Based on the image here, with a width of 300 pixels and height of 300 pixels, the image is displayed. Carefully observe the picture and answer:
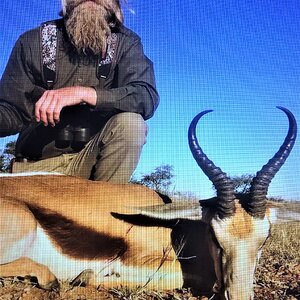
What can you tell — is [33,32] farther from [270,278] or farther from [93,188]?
[270,278]

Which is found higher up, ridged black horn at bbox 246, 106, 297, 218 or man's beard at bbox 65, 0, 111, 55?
man's beard at bbox 65, 0, 111, 55

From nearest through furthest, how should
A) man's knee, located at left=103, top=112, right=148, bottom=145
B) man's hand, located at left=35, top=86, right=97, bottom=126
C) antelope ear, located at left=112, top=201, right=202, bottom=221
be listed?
antelope ear, located at left=112, top=201, right=202, bottom=221
man's hand, located at left=35, top=86, right=97, bottom=126
man's knee, located at left=103, top=112, right=148, bottom=145

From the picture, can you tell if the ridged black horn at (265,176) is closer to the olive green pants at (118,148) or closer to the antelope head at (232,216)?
the antelope head at (232,216)

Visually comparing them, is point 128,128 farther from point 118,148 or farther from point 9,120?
point 9,120

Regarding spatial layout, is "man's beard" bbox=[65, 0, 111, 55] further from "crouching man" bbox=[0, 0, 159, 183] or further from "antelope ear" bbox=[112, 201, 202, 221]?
"antelope ear" bbox=[112, 201, 202, 221]

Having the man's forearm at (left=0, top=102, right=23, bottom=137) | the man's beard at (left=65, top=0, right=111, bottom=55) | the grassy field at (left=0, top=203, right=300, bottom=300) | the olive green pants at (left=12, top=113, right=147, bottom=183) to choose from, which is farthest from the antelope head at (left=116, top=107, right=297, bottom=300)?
the man's forearm at (left=0, top=102, right=23, bottom=137)

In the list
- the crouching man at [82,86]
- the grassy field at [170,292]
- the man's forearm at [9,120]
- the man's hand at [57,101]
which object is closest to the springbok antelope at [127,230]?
the grassy field at [170,292]

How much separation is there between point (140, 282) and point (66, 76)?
1485 mm

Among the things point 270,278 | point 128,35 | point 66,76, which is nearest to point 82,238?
point 270,278

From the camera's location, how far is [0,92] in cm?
327

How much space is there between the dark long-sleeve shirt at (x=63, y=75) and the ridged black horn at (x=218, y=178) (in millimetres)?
843

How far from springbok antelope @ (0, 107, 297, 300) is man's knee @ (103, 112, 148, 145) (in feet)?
1.84

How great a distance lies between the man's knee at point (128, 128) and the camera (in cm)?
305

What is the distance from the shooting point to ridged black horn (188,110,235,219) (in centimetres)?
224
